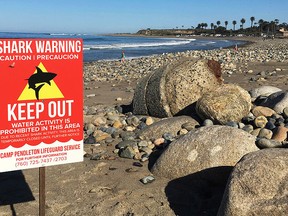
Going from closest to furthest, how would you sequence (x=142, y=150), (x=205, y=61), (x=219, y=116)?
(x=142, y=150)
(x=219, y=116)
(x=205, y=61)

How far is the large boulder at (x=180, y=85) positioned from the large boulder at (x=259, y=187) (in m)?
4.34

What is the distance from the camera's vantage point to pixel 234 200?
3869 mm

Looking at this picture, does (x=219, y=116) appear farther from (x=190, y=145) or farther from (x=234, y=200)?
(x=234, y=200)

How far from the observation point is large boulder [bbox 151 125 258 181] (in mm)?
5324

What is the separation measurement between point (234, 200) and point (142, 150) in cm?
300

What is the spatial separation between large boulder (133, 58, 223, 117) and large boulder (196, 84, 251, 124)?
2.30ft

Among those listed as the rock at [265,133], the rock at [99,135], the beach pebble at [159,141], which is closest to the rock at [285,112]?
the rock at [265,133]

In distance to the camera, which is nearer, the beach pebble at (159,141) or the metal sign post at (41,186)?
the metal sign post at (41,186)

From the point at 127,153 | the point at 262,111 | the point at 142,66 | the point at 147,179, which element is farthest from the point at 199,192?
the point at 142,66

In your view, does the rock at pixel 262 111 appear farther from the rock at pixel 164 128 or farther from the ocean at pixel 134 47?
the ocean at pixel 134 47

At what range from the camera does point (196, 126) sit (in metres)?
7.64

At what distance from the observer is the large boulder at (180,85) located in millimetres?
8406

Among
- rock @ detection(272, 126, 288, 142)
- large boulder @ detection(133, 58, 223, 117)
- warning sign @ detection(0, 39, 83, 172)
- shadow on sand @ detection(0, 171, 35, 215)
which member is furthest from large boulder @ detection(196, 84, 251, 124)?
warning sign @ detection(0, 39, 83, 172)

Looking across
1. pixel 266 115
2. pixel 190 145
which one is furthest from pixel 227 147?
pixel 266 115
